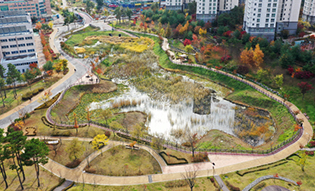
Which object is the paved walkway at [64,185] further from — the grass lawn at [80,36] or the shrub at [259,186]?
the grass lawn at [80,36]

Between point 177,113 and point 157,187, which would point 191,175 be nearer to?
point 157,187

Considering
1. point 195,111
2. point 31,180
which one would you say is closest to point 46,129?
point 31,180

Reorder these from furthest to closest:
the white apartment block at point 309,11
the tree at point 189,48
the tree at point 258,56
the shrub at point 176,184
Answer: the tree at point 189,48 → the white apartment block at point 309,11 → the tree at point 258,56 → the shrub at point 176,184

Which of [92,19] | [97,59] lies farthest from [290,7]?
[92,19]

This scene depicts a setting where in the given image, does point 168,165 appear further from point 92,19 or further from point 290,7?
point 92,19

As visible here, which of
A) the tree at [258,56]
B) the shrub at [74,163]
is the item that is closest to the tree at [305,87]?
the tree at [258,56]

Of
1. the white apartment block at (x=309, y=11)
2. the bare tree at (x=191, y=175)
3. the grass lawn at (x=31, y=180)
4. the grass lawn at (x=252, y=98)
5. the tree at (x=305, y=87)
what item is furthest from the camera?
the white apartment block at (x=309, y=11)
